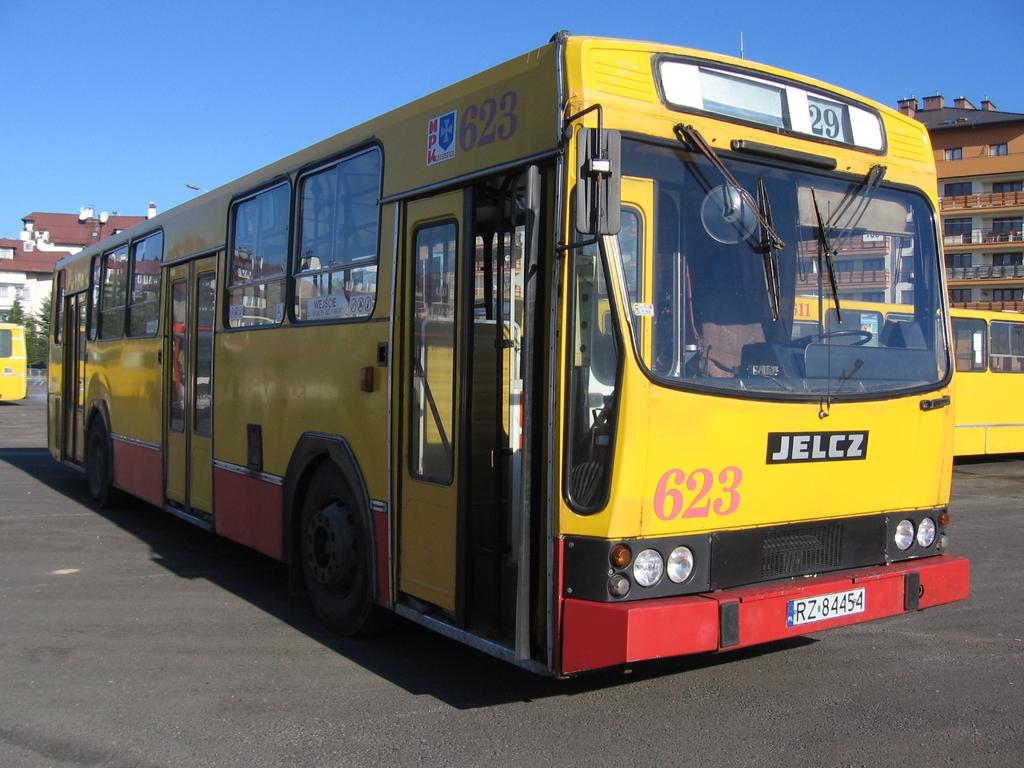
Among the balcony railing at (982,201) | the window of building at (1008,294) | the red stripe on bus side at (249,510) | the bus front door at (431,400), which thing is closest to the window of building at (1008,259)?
the window of building at (1008,294)

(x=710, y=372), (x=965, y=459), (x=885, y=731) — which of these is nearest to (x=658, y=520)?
(x=710, y=372)

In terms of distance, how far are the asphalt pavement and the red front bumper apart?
1.56 ft

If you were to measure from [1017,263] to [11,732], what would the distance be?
244 feet

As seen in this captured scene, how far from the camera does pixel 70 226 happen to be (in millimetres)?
109812

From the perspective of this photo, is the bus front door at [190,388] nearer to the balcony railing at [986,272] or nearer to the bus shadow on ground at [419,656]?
the bus shadow on ground at [419,656]

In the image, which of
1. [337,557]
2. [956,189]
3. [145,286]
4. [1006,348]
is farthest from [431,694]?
[956,189]

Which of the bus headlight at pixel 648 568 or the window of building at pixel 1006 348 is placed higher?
the window of building at pixel 1006 348

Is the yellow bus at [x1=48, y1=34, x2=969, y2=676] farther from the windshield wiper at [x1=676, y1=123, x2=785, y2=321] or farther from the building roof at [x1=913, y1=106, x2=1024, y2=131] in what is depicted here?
the building roof at [x1=913, y1=106, x2=1024, y2=131]

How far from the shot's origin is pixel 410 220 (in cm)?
571

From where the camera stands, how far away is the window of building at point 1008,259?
227 ft

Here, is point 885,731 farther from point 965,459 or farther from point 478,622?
point 965,459

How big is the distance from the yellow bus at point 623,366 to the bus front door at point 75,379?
23.7 feet

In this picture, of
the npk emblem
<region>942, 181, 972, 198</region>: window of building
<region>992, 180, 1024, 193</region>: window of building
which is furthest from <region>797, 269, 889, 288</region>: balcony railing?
<region>992, 180, 1024, 193</region>: window of building

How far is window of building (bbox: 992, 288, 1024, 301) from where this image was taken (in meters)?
68.4
